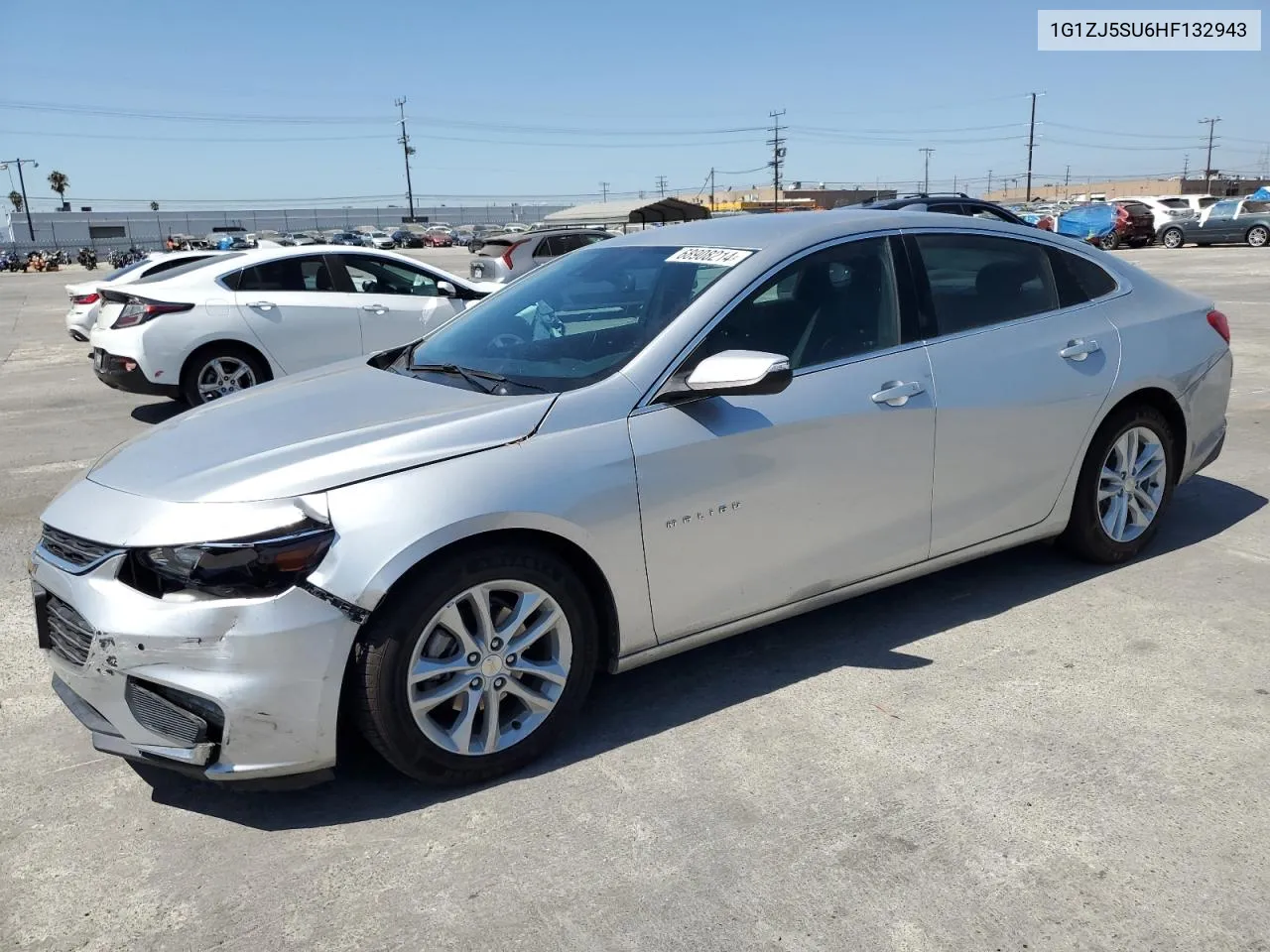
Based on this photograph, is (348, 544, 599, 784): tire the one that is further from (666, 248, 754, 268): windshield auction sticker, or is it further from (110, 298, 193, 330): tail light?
(110, 298, 193, 330): tail light

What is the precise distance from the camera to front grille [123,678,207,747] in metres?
2.83

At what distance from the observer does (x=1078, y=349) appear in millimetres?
4363

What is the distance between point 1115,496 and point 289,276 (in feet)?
24.1

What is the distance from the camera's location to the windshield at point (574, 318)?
357 cm

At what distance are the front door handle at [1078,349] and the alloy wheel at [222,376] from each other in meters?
7.12

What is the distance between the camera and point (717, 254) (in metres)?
3.84

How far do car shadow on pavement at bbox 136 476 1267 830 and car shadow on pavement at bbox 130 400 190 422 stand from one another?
703 cm

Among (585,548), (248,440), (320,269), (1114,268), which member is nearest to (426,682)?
(585,548)

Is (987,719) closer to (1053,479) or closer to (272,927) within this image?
(1053,479)

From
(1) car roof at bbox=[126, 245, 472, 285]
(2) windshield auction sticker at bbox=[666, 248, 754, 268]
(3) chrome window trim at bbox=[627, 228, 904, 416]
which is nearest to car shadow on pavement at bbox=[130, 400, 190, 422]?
(1) car roof at bbox=[126, 245, 472, 285]

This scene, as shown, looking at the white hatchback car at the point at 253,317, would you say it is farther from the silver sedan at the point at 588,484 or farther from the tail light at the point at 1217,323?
the tail light at the point at 1217,323

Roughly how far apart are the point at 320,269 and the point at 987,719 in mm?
7791

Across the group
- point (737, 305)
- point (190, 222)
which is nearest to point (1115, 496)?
point (737, 305)

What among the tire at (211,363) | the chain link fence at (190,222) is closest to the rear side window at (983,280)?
the tire at (211,363)
